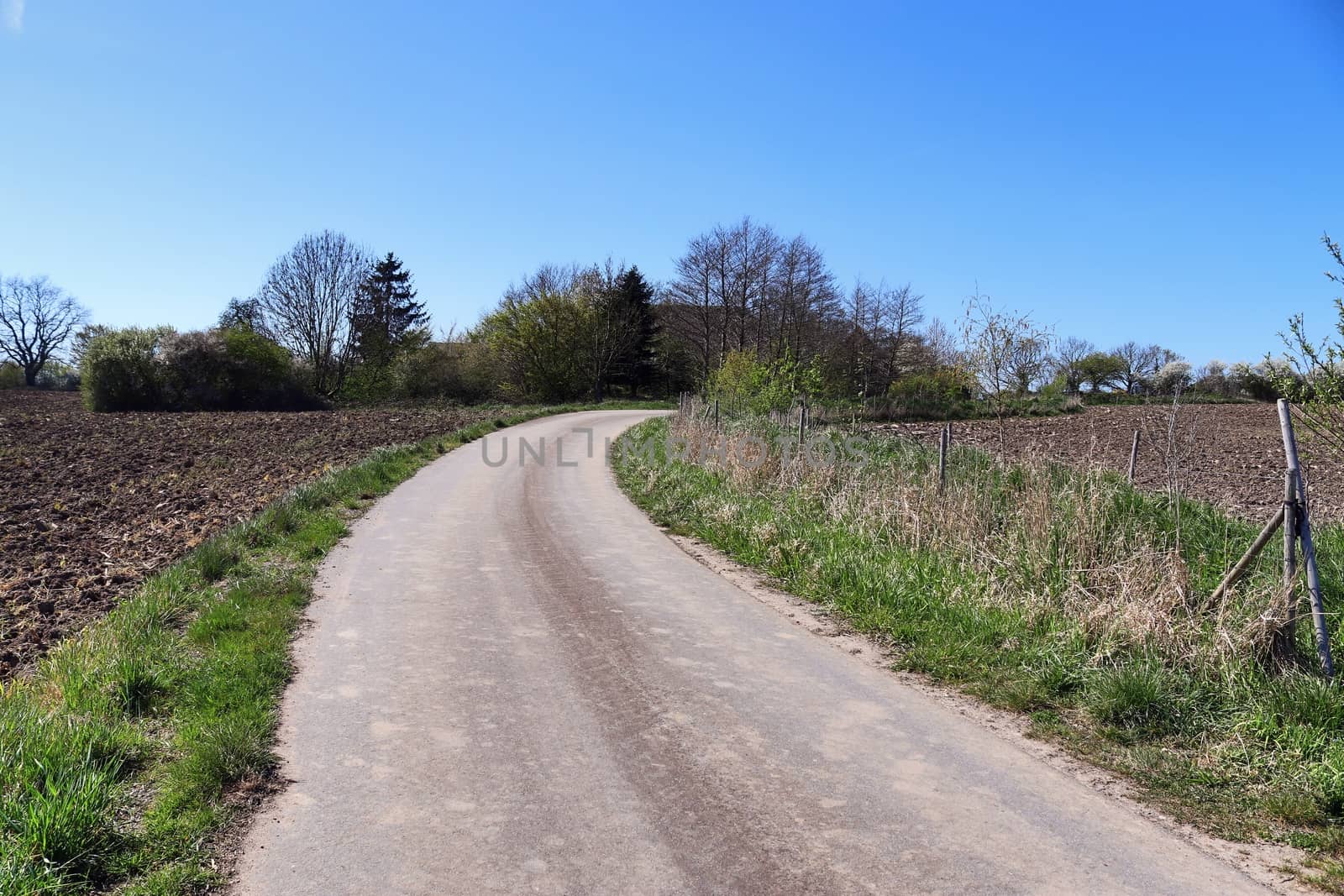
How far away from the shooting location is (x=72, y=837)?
11.5 ft

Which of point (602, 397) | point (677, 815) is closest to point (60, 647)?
point (677, 815)

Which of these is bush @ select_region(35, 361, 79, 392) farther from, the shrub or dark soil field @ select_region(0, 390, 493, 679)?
dark soil field @ select_region(0, 390, 493, 679)

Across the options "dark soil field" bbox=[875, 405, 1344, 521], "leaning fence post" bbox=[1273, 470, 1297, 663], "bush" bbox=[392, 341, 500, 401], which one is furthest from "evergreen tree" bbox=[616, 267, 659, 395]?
"leaning fence post" bbox=[1273, 470, 1297, 663]

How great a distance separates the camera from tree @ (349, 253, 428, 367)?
1916 inches

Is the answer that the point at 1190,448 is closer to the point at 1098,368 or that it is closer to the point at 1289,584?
the point at 1289,584

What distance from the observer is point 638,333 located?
173 feet

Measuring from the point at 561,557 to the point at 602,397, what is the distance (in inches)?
1671

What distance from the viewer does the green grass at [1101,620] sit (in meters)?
4.38

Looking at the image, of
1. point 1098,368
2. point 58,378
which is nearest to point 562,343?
point 1098,368

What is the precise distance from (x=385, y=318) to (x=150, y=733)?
48.0 meters

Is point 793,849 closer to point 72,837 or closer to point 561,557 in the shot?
point 72,837

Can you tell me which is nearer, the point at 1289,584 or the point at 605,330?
the point at 1289,584

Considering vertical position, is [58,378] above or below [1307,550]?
above

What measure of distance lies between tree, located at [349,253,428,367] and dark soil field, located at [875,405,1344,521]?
31344mm
